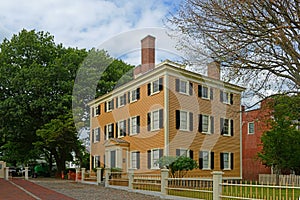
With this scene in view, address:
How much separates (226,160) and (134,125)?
706 cm

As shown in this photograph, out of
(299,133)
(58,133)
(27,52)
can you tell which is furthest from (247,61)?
(27,52)

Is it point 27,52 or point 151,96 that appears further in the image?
point 27,52

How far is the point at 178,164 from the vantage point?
21422 mm

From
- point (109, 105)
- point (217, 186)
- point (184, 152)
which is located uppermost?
point (109, 105)

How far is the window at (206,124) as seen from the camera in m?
26.4

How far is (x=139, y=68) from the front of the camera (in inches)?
1161

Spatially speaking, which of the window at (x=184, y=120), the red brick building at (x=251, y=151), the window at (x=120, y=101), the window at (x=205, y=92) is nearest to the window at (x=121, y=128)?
the window at (x=120, y=101)

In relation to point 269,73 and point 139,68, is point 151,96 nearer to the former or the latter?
point 139,68

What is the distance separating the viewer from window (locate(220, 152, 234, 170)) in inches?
1099

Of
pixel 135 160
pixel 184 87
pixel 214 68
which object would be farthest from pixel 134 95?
pixel 214 68

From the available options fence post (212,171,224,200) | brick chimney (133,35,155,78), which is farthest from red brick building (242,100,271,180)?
fence post (212,171,224,200)

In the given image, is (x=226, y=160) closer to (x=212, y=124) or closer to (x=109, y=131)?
(x=212, y=124)

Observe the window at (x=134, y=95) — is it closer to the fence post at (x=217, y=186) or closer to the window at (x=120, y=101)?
the window at (x=120, y=101)

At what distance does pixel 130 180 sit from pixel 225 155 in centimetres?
1006
